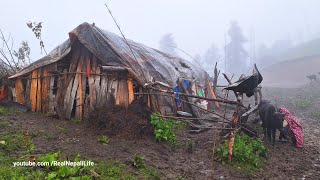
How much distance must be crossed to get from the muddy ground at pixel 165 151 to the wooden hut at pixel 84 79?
739 mm

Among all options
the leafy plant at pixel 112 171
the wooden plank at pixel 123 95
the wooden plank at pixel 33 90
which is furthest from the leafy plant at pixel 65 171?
the wooden plank at pixel 33 90

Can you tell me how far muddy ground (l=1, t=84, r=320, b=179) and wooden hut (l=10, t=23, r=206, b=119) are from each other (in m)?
0.74

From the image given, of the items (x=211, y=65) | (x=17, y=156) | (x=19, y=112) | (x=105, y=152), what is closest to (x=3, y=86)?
(x=19, y=112)

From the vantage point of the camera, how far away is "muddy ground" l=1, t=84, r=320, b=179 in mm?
6293

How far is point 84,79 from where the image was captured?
371 inches

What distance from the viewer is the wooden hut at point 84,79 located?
8.82 meters

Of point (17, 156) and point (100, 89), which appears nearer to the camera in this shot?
point (17, 156)

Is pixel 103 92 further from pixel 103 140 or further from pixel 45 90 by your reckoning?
pixel 45 90

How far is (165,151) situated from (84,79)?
4.14 meters

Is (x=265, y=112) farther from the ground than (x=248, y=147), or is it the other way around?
(x=265, y=112)

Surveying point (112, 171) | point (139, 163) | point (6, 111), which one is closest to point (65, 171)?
point (112, 171)

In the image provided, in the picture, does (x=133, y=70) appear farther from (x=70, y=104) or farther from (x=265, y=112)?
(x=265, y=112)

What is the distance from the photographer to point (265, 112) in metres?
8.97

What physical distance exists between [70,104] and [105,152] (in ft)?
11.9
